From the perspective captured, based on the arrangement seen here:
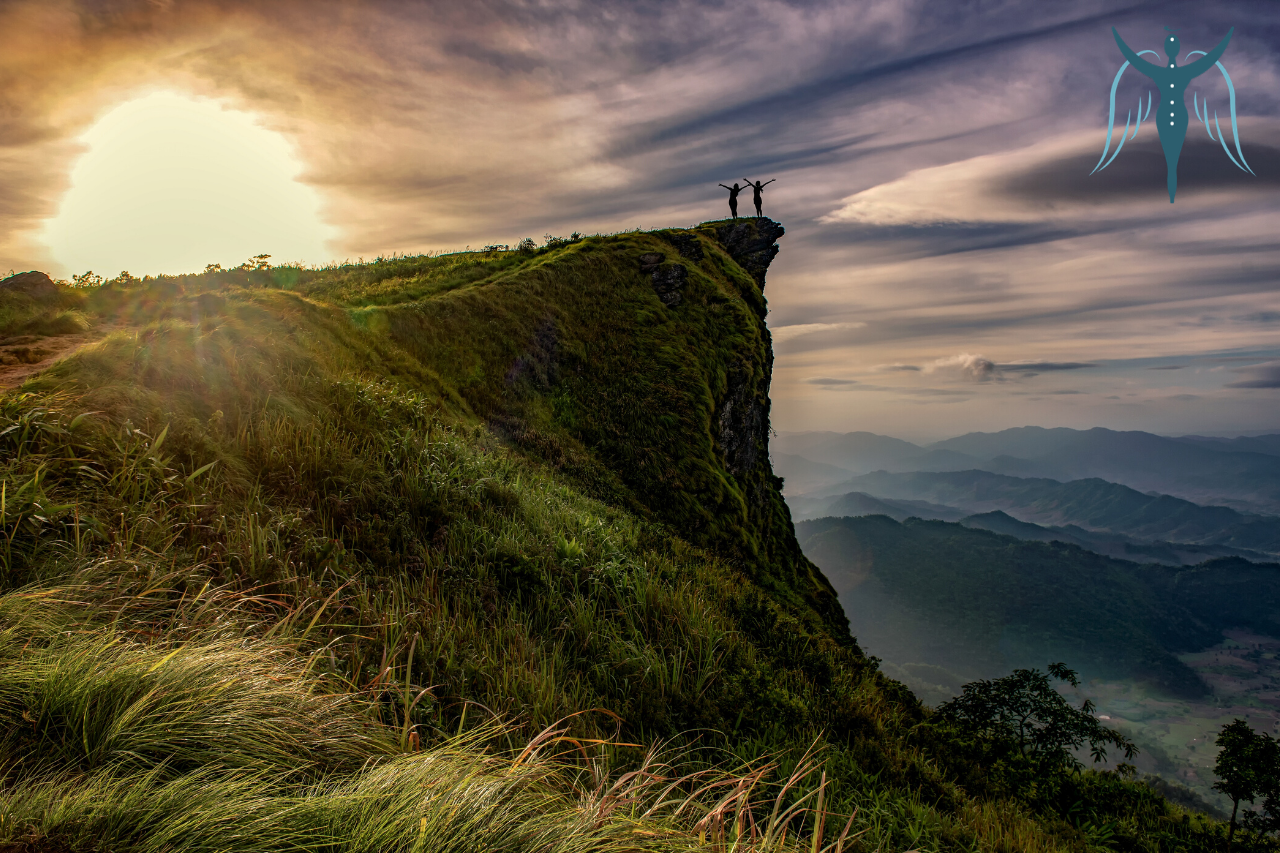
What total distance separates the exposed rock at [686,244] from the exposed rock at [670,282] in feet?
14.9

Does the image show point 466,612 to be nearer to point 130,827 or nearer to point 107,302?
point 130,827

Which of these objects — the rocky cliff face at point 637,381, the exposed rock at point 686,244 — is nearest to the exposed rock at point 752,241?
the exposed rock at point 686,244

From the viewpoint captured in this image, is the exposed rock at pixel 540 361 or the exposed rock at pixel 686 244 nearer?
the exposed rock at pixel 540 361

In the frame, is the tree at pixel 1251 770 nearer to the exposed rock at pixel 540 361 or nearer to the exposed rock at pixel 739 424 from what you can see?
the exposed rock at pixel 739 424

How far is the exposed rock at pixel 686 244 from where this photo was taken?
29922mm

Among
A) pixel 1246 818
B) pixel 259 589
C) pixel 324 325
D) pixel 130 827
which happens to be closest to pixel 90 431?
pixel 259 589

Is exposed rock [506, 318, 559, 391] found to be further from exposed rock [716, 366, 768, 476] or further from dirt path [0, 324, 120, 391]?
dirt path [0, 324, 120, 391]

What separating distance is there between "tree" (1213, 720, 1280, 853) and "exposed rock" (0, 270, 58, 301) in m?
28.2

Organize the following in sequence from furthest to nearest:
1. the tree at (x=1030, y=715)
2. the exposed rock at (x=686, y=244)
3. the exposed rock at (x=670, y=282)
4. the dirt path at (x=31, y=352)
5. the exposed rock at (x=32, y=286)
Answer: the exposed rock at (x=686, y=244) < the exposed rock at (x=670, y=282) < the tree at (x=1030, y=715) < the exposed rock at (x=32, y=286) < the dirt path at (x=31, y=352)

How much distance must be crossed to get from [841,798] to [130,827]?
406 centimetres

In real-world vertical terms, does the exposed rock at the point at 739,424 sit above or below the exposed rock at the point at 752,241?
below

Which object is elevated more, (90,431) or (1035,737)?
(90,431)

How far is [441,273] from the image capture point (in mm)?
21141

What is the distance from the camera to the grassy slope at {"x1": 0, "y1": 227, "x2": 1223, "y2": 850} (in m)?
2.18
